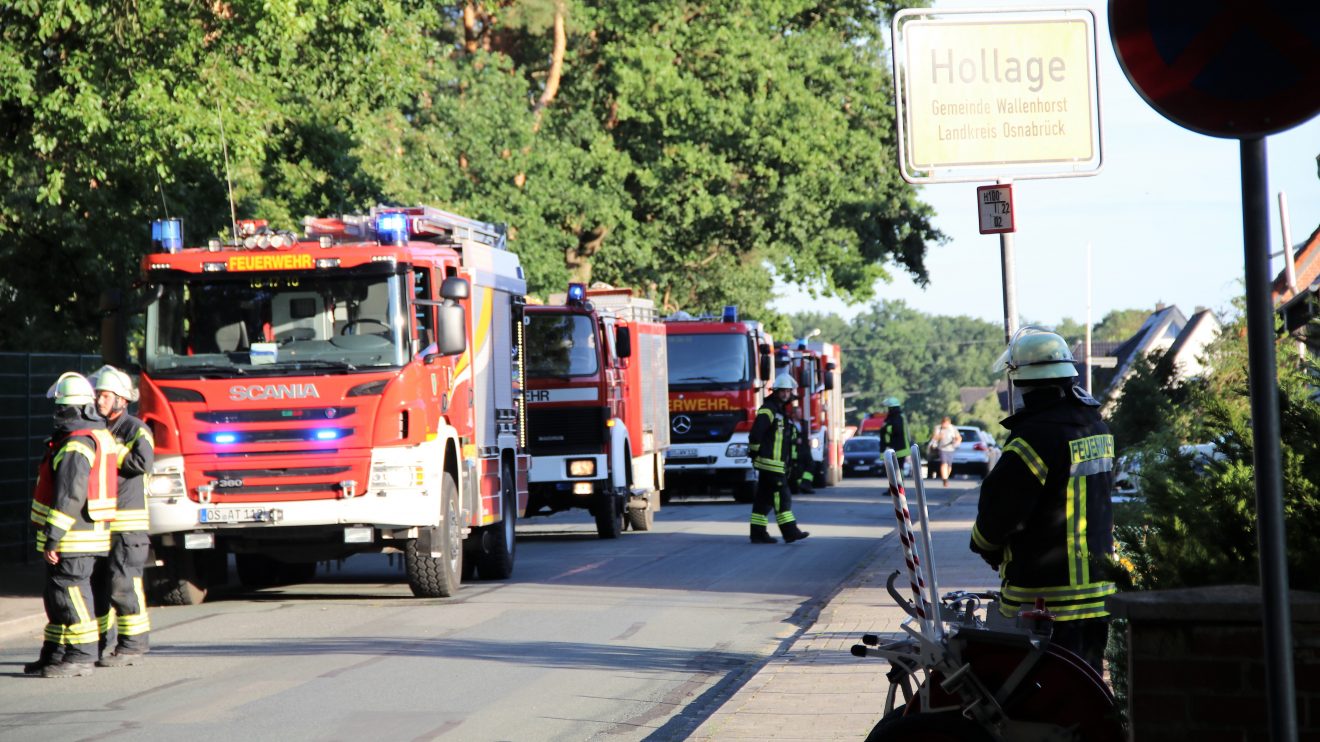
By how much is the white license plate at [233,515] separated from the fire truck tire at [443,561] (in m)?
1.31

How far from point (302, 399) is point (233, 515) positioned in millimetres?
1064

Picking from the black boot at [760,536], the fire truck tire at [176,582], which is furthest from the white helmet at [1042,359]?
the black boot at [760,536]

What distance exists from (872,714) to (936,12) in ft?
13.9

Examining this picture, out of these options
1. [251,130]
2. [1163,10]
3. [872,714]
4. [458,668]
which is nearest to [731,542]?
[251,130]

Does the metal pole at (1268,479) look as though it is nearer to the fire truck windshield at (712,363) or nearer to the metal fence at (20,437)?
the metal fence at (20,437)

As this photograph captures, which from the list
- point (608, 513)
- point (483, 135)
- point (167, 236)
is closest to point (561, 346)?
point (608, 513)

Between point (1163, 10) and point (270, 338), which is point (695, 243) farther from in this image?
point (1163, 10)

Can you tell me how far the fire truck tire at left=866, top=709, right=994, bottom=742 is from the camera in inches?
196

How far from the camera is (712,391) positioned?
3198 cm

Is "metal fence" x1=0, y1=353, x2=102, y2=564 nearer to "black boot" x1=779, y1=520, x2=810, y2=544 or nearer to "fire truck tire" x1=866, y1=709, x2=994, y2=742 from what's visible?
"black boot" x1=779, y1=520, x2=810, y2=544

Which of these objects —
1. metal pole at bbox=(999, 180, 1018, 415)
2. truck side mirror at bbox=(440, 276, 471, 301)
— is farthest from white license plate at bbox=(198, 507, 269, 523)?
metal pole at bbox=(999, 180, 1018, 415)

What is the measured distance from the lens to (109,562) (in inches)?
446

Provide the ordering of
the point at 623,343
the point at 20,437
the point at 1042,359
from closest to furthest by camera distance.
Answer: the point at 1042,359 < the point at 20,437 < the point at 623,343

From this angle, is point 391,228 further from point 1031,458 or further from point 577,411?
point 1031,458
